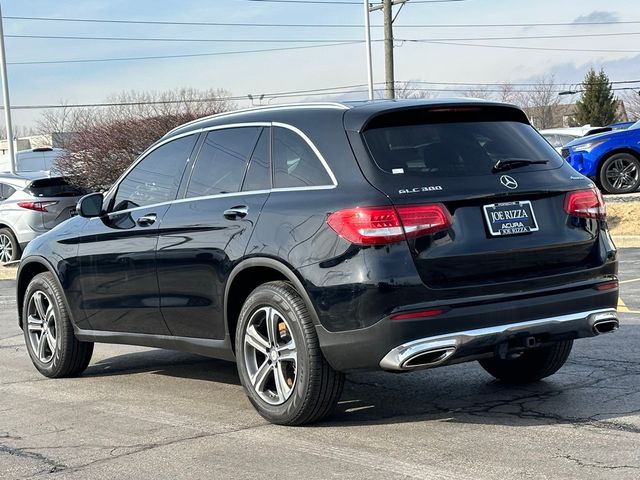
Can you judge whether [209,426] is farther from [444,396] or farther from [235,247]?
[444,396]

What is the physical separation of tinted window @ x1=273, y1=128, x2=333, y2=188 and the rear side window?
1.10 ft

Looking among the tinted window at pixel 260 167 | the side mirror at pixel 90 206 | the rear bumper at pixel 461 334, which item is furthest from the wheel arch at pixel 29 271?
the rear bumper at pixel 461 334

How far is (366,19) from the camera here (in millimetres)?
34750

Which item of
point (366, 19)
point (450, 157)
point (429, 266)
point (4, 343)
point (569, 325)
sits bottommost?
point (4, 343)

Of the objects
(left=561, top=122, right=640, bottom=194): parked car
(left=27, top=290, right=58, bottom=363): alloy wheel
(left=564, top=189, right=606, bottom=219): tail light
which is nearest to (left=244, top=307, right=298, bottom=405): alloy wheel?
(left=564, top=189, right=606, bottom=219): tail light

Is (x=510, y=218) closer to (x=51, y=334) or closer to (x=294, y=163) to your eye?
(x=294, y=163)

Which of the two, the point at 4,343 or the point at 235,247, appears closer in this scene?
Answer: the point at 235,247

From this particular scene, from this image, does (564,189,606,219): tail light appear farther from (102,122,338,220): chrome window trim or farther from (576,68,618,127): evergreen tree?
(576,68,618,127): evergreen tree

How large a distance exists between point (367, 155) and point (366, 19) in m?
29.8

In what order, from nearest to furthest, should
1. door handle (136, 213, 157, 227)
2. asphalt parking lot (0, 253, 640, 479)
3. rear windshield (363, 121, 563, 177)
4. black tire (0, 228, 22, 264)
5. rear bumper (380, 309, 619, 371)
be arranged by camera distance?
asphalt parking lot (0, 253, 640, 479), rear bumper (380, 309, 619, 371), rear windshield (363, 121, 563, 177), door handle (136, 213, 157, 227), black tire (0, 228, 22, 264)

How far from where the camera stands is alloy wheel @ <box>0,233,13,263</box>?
765 inches

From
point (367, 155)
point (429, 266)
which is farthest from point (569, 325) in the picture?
point (367, 155)

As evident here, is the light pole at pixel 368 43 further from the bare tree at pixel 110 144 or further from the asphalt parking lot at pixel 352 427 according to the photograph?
the asphalt parking lot at pixel 352 427

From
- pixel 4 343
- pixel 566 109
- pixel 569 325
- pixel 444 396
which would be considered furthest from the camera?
pixel 566 109
